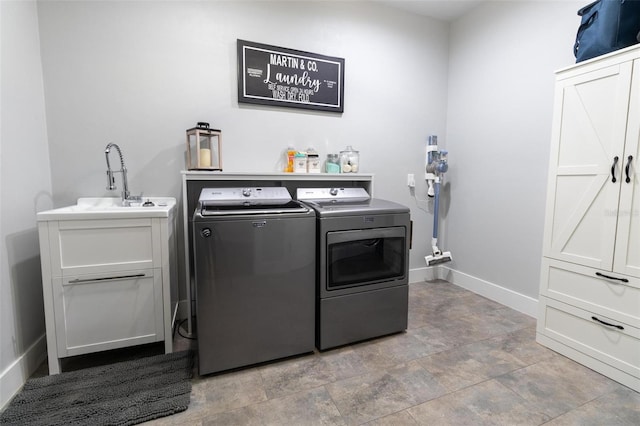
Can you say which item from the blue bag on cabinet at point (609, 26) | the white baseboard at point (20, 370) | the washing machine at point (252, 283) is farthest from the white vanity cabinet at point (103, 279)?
the blue bag on cabinet at point (609, 26)

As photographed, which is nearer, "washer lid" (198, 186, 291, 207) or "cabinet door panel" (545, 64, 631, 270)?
Answer: "cabinet door panel" (545, 64, 631, 270)

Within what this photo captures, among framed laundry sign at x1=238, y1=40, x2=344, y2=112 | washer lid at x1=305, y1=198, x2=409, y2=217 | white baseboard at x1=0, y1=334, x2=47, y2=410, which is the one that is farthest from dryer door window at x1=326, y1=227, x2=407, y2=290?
white baseboard at x1=0, y1=334, x2=47, y2=410

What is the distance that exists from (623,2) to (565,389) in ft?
6.49

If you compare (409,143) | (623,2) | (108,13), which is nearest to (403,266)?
(409,143)

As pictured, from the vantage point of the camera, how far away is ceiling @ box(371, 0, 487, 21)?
2.72 meters

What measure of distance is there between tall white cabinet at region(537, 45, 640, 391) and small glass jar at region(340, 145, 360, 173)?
53.2 inches

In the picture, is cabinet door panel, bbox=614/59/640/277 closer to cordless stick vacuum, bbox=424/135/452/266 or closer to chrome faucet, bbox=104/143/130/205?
cordless stick vacuum, bbox=424/135/452/266

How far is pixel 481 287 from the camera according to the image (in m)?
2.82

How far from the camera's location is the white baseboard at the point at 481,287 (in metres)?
2.42

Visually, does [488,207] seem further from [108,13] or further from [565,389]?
[108,13]

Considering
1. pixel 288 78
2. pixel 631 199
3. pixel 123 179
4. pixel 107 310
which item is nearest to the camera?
pixel 631 199

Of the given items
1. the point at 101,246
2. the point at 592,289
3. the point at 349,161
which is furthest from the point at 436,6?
the point at 101,246

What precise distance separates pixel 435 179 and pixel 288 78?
1695 millimetres

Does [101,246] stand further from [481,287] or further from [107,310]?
[481,287]
